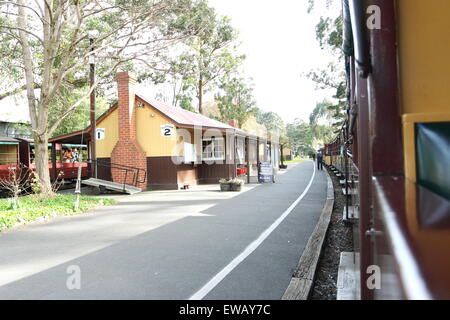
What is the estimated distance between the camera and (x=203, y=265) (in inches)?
182

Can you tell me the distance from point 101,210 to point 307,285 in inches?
303

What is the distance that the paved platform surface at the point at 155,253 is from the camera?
3.81m

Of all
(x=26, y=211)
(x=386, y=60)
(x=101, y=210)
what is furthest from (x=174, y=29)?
(x=386, y=60)

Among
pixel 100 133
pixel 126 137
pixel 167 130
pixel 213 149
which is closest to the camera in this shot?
pixel 167 130

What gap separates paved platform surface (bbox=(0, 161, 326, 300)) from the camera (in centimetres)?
381

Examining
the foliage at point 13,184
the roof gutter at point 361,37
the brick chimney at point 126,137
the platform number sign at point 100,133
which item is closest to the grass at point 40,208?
the foliage at point 13,184

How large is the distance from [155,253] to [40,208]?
17.4 ft

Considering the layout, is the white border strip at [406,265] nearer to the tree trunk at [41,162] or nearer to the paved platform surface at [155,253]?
the paved platform surface at [155,253]

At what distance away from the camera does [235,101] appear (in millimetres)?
42969

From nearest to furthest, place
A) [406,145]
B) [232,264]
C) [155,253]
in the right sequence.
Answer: [406,145]
[232,264]
[155,253]

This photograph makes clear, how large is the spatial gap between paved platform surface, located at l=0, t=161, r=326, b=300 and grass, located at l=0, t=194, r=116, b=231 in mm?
351

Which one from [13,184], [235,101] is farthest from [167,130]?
[235,101]

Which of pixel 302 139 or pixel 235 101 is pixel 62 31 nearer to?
pixel 235 101
